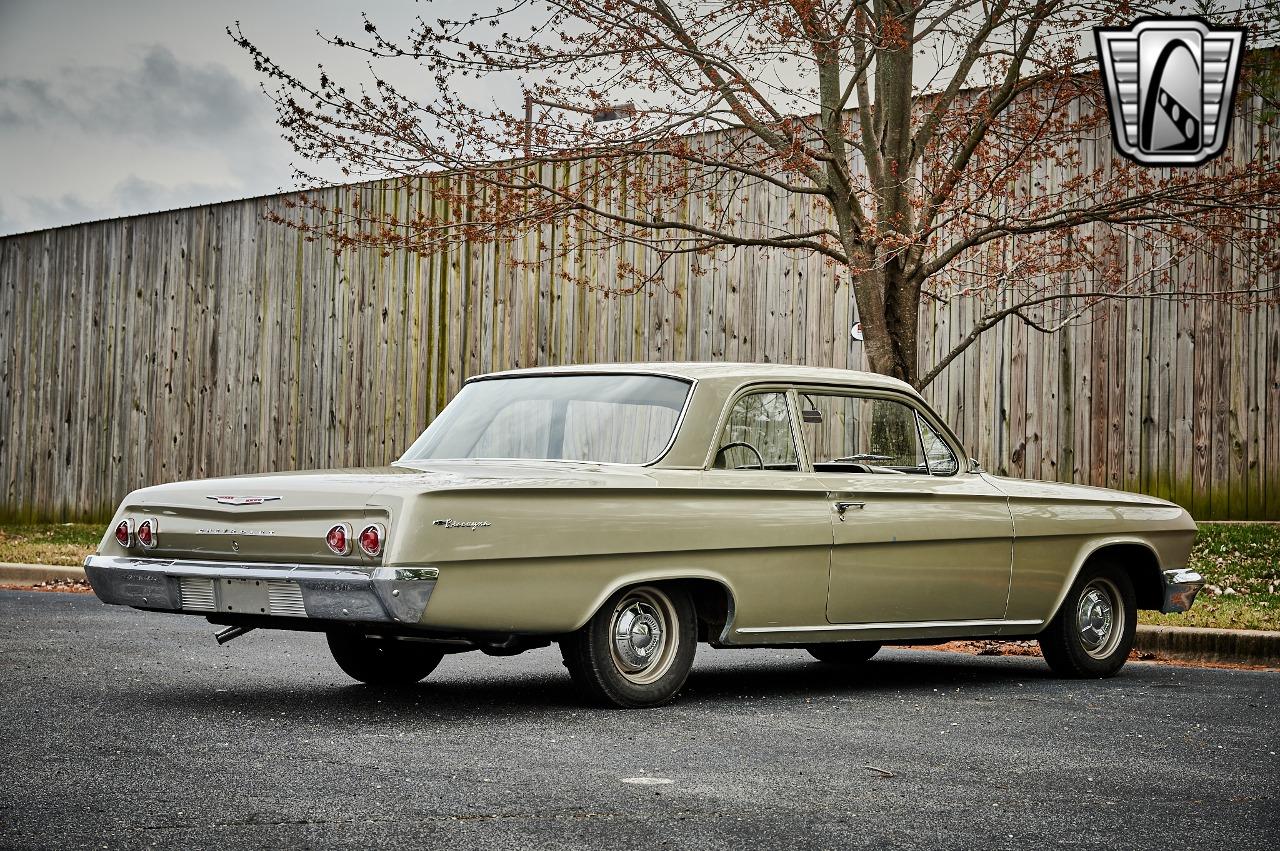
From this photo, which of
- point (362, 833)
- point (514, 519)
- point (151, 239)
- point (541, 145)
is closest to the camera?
point (362, 833)

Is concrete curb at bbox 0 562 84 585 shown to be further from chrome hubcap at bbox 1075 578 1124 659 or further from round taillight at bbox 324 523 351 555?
chrome hubcap at bbox 1075 578 1124 659

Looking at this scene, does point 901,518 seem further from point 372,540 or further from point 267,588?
point 267,588

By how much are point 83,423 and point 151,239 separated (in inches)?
103

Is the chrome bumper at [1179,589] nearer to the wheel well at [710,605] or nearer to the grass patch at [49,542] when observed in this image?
the wheel well at [710,605]

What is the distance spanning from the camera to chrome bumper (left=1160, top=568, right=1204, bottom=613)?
852 cm

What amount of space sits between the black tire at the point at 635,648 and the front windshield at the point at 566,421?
2.03 feet

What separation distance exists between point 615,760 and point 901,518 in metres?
2.58

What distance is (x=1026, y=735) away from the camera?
6.09 metres

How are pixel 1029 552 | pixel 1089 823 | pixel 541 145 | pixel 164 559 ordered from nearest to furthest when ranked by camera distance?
pixel 1089 823 < pixel 164 559 < pixel 1029 552 < pixel 541 145

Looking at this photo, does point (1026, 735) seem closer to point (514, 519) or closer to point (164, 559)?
point (514, 519)

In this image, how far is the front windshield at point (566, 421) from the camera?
6.80 metres

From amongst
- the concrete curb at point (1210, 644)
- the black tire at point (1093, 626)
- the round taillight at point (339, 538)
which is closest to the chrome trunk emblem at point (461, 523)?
the round taillight at point (339, 538)

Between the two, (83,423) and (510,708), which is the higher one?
(83,423)

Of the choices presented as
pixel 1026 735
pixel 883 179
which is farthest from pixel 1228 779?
pixel 883 179
